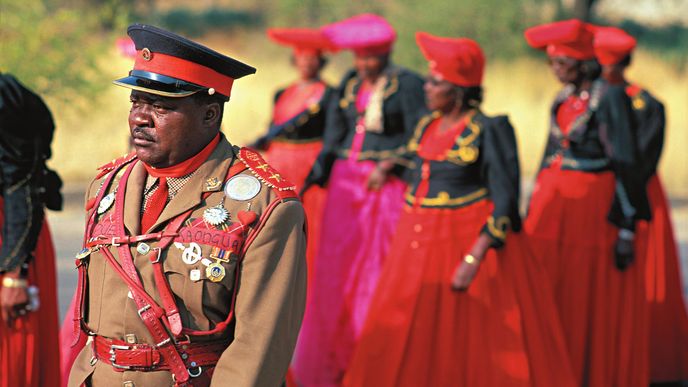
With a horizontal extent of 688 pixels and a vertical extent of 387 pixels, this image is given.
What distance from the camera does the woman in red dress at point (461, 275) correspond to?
19.9ft

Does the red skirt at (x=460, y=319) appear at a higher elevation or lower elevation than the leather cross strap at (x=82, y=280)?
lower

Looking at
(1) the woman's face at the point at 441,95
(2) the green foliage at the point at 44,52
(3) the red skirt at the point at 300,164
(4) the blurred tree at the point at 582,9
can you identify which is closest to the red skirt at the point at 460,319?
(1) the woman's face at the point at 441,95

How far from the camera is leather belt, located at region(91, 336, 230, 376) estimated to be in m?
3.45

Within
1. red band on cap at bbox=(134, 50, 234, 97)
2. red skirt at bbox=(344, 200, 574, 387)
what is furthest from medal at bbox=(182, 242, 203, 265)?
red skirt at bbox=(344, 200, 574, 387)

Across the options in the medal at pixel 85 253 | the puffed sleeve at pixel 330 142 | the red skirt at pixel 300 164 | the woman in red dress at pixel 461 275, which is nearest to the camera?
the medal at pixel 85 253

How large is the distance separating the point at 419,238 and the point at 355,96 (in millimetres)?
2005

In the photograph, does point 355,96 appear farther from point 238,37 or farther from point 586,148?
point 238,37

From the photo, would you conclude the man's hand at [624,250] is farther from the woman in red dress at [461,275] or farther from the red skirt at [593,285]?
the woman in red dress at [461,275]

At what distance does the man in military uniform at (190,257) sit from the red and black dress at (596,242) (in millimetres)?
3811

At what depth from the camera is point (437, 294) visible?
6.25m

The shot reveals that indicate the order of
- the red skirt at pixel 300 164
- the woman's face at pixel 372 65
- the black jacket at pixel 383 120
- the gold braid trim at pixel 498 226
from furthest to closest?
1. the red skirt at pixel 300 164
2. the woman's face at pixel 372 65
3. the black jacket at pixel 383 120
4. the gold braid trim at pixel 498 226

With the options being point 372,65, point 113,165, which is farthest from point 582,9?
point 113,165

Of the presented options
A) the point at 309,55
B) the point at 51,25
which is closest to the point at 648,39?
the point at 51,25

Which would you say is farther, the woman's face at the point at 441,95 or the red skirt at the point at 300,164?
the red skirt at the point at 300,164
